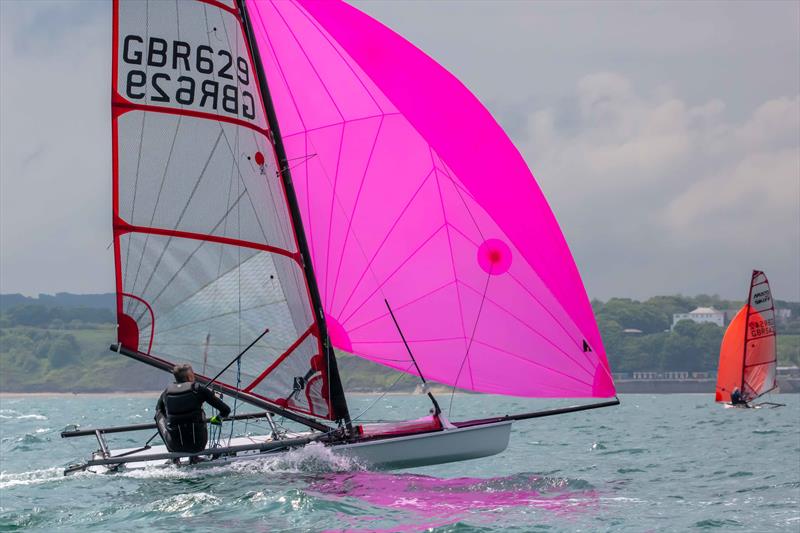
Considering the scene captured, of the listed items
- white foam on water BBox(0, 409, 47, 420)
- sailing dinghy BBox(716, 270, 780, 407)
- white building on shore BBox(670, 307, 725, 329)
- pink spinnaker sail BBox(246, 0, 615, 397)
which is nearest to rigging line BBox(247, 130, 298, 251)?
pink spinnaker sail BBox(246, 0, 615, 397)

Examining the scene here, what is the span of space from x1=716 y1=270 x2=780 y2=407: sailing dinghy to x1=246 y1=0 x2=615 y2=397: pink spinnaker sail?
78.3 feet

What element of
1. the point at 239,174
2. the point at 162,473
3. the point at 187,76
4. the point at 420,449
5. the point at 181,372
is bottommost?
the point at 162,473

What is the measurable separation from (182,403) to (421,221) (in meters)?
3.57

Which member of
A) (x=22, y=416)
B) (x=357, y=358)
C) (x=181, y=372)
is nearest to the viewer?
(x=181, y=372)

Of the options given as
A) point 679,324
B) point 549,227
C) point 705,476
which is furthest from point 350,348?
→ point 679,324

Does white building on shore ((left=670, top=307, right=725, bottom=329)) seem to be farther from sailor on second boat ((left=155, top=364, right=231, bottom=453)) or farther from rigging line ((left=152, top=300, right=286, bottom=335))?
sailor on second boat ((left=155, top=364, right=231, bottom=453))

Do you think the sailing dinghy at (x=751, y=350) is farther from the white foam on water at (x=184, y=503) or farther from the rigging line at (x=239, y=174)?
the white foam on water at (x=184, y=503)

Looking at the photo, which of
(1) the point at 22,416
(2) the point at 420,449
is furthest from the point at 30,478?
(1) the point at 22,416

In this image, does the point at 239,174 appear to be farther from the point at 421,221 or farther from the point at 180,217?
the point at 421,221

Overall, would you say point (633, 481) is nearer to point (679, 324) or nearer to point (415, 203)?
point (415, 203)

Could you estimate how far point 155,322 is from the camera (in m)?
12.9

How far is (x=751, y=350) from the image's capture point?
3638 centimetres

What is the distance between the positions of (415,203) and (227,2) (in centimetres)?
331

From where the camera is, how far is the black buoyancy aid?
1184 centimetres
